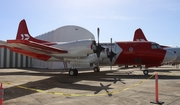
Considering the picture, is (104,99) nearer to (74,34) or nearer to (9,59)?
(74,34)

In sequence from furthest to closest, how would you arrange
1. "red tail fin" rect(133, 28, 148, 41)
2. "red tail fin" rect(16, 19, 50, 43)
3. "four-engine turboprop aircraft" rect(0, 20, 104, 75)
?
1. "red tail fin" rect(133, 28, 148, 41)
2. "red tail fin" rect(16, 19, 50, 43)
3. "four-engine turboprop aircraft" rect(0, 20, 104, 75)

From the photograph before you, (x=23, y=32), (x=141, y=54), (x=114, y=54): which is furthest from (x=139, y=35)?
(x=23, y=32)

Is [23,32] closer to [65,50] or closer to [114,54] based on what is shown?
[65,50]

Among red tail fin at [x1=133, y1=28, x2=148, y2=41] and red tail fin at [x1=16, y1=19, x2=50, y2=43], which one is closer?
red tail fin at [x1=16, y1=19, x2=50, y2=43]

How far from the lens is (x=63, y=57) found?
19.1 metres

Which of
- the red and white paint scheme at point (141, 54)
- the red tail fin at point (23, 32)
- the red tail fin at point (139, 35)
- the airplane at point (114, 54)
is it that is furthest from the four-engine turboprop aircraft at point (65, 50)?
the red tail fin at point (139, 35)

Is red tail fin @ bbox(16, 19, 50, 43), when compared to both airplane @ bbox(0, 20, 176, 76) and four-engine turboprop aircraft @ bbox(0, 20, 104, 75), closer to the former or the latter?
airplane @ bbox(0, 20, 176, 76)

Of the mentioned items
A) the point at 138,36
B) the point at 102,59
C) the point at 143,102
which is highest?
the point at 138,36

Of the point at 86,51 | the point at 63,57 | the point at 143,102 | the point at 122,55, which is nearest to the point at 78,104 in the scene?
the point at 143,102

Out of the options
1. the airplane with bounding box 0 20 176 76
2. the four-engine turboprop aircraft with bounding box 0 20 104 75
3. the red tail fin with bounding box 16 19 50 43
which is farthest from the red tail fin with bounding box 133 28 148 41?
the red tail fin with bounding box 16 19 50 43

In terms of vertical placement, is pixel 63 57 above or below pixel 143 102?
above

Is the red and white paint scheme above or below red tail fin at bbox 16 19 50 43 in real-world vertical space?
below

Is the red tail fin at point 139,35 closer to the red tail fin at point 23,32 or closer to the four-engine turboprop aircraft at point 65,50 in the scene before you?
the four-engine turboprop aircraft at point 65,50

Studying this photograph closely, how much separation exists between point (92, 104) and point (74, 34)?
30.8m
